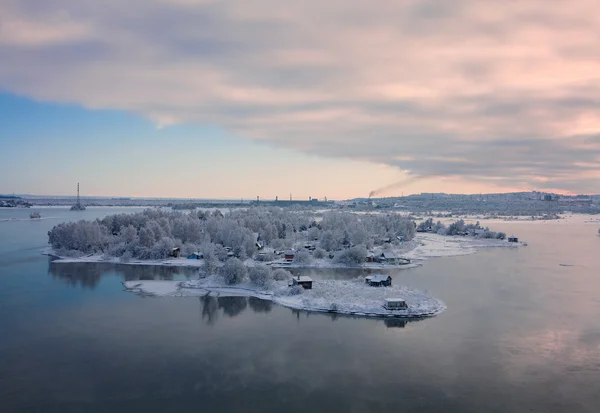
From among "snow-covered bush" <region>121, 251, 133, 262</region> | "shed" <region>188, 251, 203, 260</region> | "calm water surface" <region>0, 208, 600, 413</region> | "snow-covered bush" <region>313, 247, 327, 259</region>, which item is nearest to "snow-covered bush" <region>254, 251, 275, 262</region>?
"snow-covered bush" <region>313, 247, 327, 259</region>

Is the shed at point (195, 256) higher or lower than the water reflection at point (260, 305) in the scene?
higher

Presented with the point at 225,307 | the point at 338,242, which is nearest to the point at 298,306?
the point at 225,307

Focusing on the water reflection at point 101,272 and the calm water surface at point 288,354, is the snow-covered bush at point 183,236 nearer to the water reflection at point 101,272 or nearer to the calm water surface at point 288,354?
the water reflection at point 101,272

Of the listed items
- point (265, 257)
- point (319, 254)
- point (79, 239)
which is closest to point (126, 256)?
point (79, 239)

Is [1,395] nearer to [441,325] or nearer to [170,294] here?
[170,294]

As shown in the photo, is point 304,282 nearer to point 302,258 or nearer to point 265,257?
point 302,258

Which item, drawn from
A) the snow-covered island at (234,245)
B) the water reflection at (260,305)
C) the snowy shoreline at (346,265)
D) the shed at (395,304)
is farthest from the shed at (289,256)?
the shed at (395,304)

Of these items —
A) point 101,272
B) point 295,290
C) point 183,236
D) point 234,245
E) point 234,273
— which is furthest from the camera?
point 183,236
